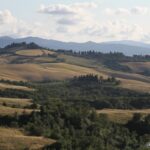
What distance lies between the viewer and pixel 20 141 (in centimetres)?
9144

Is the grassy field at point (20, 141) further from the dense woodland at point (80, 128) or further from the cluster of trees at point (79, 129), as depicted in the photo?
the cluster of trees at point (79, 129)

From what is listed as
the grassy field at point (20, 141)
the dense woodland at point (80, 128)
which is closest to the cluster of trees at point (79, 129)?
the dense woodland at point (80, 128)

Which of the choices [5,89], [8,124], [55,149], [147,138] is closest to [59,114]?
[8,124]

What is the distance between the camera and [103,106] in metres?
158

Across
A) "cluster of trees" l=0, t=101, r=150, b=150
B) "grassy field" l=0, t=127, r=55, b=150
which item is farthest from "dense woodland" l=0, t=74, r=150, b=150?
"grassy field" l=0, t=127, r=55, b=150

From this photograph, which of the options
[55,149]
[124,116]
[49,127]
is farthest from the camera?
[124,116]

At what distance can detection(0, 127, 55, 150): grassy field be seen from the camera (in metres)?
88.3

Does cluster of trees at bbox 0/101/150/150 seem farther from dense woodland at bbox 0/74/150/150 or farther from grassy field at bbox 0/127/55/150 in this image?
grassy field at bbox 0/127/55/150

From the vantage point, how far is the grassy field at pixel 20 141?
88.3 m

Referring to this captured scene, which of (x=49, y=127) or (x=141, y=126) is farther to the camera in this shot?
(x=141, y=126)

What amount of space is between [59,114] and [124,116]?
60.7 ft

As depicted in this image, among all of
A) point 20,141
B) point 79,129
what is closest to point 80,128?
point 79,129

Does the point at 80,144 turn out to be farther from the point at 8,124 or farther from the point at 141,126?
the point at 141,126

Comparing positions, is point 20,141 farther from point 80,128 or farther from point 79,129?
point 80,128
